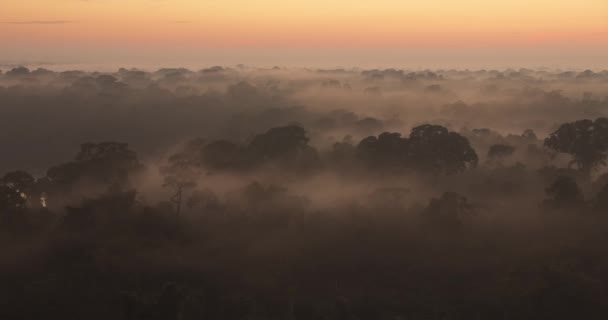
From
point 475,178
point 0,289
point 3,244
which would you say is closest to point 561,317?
point 475,178

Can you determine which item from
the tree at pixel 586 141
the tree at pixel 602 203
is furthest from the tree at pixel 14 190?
the tree at pixel 586 141

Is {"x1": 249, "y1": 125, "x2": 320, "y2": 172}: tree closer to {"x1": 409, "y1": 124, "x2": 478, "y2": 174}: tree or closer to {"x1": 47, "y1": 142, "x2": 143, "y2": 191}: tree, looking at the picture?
{"x1": 409, "y1": 124, "x2": 478, "y2": 174}: tree

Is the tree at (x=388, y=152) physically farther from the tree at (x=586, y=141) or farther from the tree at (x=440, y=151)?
the tree at (x=586, y=141)

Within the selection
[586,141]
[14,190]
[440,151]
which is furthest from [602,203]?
[14,190]

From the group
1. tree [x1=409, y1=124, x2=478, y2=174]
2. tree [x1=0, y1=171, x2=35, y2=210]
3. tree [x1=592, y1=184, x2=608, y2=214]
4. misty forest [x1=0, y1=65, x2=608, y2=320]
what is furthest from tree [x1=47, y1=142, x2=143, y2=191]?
tree [x1=592, y1=184, x2=608, y2=214]

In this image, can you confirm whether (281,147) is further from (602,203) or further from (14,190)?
(602,203)
